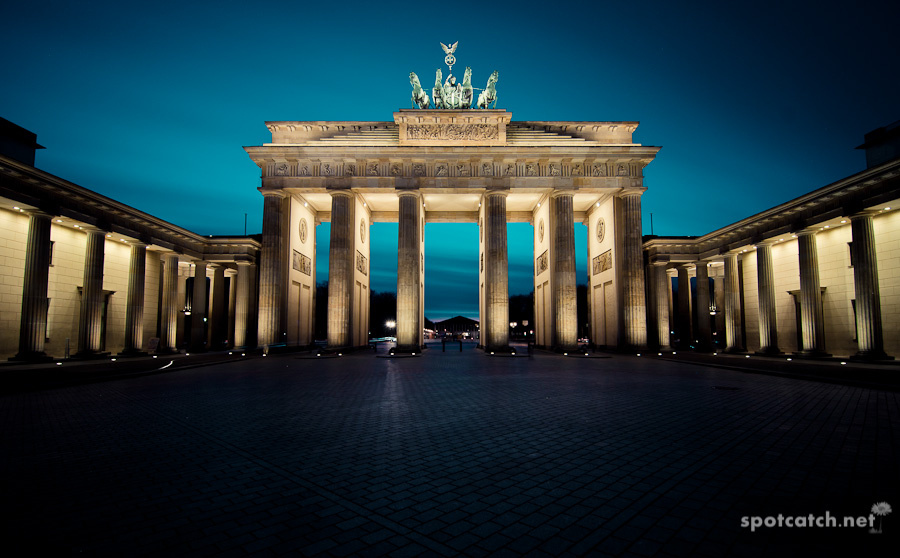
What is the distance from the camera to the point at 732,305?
32.3 m

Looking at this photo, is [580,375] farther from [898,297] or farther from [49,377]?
[898,297]

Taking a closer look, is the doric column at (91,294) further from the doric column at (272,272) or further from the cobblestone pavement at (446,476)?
the cobblestone pavement at (446,476)

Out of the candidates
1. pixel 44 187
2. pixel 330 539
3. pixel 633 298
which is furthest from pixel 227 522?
pixel 633 298

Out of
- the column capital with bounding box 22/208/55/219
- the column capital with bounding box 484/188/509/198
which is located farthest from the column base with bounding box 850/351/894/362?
the column capital with bounding box 22/208/55/219

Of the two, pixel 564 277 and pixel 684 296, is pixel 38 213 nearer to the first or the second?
pixel 564 277

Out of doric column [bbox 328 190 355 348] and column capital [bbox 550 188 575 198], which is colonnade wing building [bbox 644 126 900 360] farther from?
doric column [bbox 328 190 355 348]

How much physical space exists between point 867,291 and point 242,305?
130 ft

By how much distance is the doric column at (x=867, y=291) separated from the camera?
20.6 m

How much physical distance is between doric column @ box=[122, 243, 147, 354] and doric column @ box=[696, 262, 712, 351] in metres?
42.8

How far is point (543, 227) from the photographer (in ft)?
115

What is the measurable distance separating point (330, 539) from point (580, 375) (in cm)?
1322

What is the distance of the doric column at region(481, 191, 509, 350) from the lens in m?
29.4

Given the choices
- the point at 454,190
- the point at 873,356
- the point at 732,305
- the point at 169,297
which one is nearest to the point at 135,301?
the point at 169,297

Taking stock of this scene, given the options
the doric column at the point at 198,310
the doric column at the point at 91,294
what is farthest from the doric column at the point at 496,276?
the doric column at the point at 91,294
